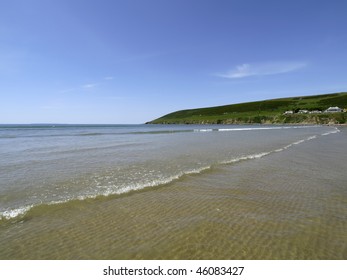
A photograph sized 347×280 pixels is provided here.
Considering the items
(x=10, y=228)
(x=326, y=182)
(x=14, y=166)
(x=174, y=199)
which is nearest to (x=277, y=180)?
(x=326, y=182)

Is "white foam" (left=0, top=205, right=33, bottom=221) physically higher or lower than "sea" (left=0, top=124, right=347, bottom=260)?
higher

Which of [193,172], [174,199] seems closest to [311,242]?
[174,199]

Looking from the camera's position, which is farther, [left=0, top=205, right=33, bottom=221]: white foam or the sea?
[left=0, top=205, right=33, bottom=221]: white foam

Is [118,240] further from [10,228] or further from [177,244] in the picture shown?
[10,228]

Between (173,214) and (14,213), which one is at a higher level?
(14,213)

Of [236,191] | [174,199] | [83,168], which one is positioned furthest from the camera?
[83,168]

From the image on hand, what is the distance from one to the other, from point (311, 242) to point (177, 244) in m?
3.03

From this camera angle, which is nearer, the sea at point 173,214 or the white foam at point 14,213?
the sea at point 173,214

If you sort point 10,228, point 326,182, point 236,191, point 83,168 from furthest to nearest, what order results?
point 83,168 → point 326,182 → point 236,191 → point 10,228

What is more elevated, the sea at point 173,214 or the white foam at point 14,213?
the white foam at point 14,213
